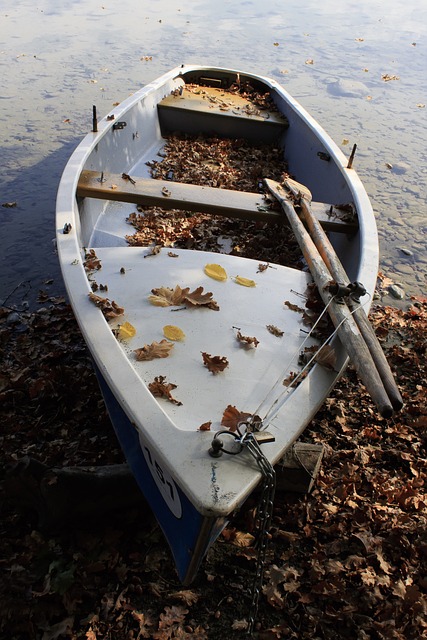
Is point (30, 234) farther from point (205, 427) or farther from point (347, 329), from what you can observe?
point (205, 427)

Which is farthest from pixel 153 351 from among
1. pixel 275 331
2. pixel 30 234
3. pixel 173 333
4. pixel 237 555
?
pixel 30 234

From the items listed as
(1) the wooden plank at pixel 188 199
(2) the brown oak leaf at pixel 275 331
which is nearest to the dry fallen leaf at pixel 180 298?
(2) the brown oak leaf at pixel 275 331

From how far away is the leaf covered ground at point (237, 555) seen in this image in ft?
10.2

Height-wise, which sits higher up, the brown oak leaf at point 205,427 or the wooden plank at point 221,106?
the brown oak leaf at point 205,427

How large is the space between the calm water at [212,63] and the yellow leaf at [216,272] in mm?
3273

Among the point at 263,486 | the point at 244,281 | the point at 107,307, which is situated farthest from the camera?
the point at 244,281

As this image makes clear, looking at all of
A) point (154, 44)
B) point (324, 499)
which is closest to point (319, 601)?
point (324, 499)

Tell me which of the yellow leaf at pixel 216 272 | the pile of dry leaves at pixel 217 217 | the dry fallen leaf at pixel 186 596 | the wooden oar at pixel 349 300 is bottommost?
the dry fallen leaf at pixel 186 596

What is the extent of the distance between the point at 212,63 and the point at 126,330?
1556cm

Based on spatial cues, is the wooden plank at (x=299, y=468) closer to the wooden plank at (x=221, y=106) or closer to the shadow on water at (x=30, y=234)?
the shadow on water at (x=30, y=234)

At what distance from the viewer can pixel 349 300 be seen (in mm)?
3537

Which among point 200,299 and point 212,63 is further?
point 212,63

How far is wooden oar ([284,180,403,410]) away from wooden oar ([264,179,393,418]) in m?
0.05

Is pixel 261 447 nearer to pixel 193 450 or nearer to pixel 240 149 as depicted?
pixel 193 450
